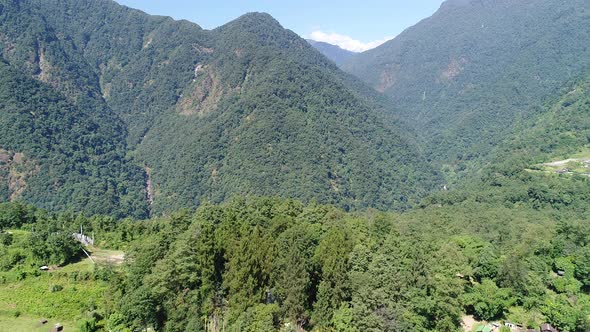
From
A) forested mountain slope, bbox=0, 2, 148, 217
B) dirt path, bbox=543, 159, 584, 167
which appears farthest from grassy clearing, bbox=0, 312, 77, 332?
dirt path, bbox=543, 159, 584, 167

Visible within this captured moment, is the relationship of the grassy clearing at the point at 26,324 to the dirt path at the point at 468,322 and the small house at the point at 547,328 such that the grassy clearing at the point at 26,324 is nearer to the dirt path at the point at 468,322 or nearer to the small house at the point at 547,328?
the dirt path at the point at 468,322

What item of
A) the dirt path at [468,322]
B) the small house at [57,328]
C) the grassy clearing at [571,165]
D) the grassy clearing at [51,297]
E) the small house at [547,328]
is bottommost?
the grassy clearing at [571,165]

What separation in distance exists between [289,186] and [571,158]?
8951 centimetres

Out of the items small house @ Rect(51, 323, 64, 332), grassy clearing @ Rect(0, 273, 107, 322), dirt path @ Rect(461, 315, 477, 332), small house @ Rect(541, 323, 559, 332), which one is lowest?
dirt path @ Rect(461, 315, 477, 332)

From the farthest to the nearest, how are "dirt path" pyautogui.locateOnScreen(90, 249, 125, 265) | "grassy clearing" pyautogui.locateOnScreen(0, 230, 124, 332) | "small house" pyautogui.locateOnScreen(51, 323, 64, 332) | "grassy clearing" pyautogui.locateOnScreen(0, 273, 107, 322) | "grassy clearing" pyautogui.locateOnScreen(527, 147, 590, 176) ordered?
"grassy clearing" pyautogui.locateOnScreen(527, 147, 590, 176)
"dirt path" pyautogui.locateOnScreen(90, 249, 125, 265)
"grassy clearing" pyautogui.locateOnScreen(0, 273, 107, 322)
"grassy clearing" pyautogui.locateOnScreen(0, 230, 124, 332)
"small house" pyautogui.locateOnScreen(51, 323, 64, 332)

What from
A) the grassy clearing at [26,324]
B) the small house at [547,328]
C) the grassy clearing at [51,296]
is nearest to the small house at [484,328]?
the small house at [547,328]

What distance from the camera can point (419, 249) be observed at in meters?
42.4

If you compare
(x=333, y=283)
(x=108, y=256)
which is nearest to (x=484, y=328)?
(x=333, y=283)

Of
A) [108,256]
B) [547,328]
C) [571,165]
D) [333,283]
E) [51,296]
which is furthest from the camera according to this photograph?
[571,165]

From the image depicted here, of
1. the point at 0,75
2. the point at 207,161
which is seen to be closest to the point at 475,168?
the point at 207,161

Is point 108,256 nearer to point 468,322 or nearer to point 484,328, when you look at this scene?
point 468,322

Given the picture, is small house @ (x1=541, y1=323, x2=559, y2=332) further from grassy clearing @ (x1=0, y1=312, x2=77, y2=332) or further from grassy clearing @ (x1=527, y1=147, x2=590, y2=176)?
grassy clearing @ (x1=527, y1=147, x2=590, y2=176)

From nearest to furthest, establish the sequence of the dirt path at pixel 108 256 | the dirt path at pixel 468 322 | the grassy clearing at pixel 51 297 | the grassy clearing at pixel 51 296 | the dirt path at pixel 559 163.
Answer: the dirt path at pixel 468 322, the grassy clearing at pixel 51 296, the grassy clearing at pixel 51 297, the dirt path at pixel 108 256, the dirt path at pixel 559 163

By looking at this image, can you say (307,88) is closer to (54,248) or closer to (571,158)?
(571,158)
